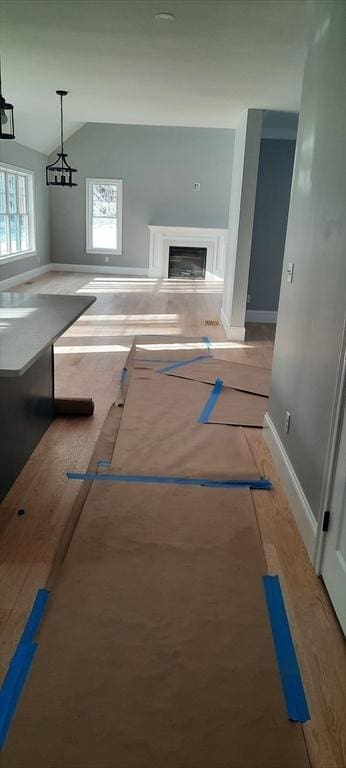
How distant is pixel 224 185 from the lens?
11492 millimetres

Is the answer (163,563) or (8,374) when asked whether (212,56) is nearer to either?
(8,374)

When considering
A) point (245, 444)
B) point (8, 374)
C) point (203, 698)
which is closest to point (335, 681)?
point (203, 698)

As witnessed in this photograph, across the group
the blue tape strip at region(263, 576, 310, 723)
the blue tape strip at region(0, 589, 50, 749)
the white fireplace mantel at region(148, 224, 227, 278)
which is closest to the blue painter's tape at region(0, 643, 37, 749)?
the blue tape strip at region(0, 589, 50, 749)

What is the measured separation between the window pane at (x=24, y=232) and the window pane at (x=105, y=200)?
1.84m

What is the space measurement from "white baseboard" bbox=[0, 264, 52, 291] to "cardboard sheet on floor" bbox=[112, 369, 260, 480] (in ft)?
17.7

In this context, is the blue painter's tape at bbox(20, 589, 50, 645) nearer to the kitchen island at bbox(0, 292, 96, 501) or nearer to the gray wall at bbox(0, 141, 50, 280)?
the kitchen island at bbox(0, 292, 96, 501)

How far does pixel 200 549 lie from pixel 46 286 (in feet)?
26.3

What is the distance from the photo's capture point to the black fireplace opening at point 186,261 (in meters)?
11.9

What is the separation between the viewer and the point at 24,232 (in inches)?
407

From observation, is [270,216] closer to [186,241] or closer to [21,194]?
[186,241]

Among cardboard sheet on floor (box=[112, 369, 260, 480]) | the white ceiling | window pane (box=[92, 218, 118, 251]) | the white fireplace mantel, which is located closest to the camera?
cardboard sheet on floor (box=[112, 369, 260, 480])

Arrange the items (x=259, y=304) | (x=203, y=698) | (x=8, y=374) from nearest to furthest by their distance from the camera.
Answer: (x=203, y=698)
(x=8, y=374)
(x=259, y=304)

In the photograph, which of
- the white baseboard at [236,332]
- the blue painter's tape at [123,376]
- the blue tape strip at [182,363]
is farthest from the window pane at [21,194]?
the blue painter's tape at [123,376]

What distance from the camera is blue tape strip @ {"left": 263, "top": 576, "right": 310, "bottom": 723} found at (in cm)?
158
